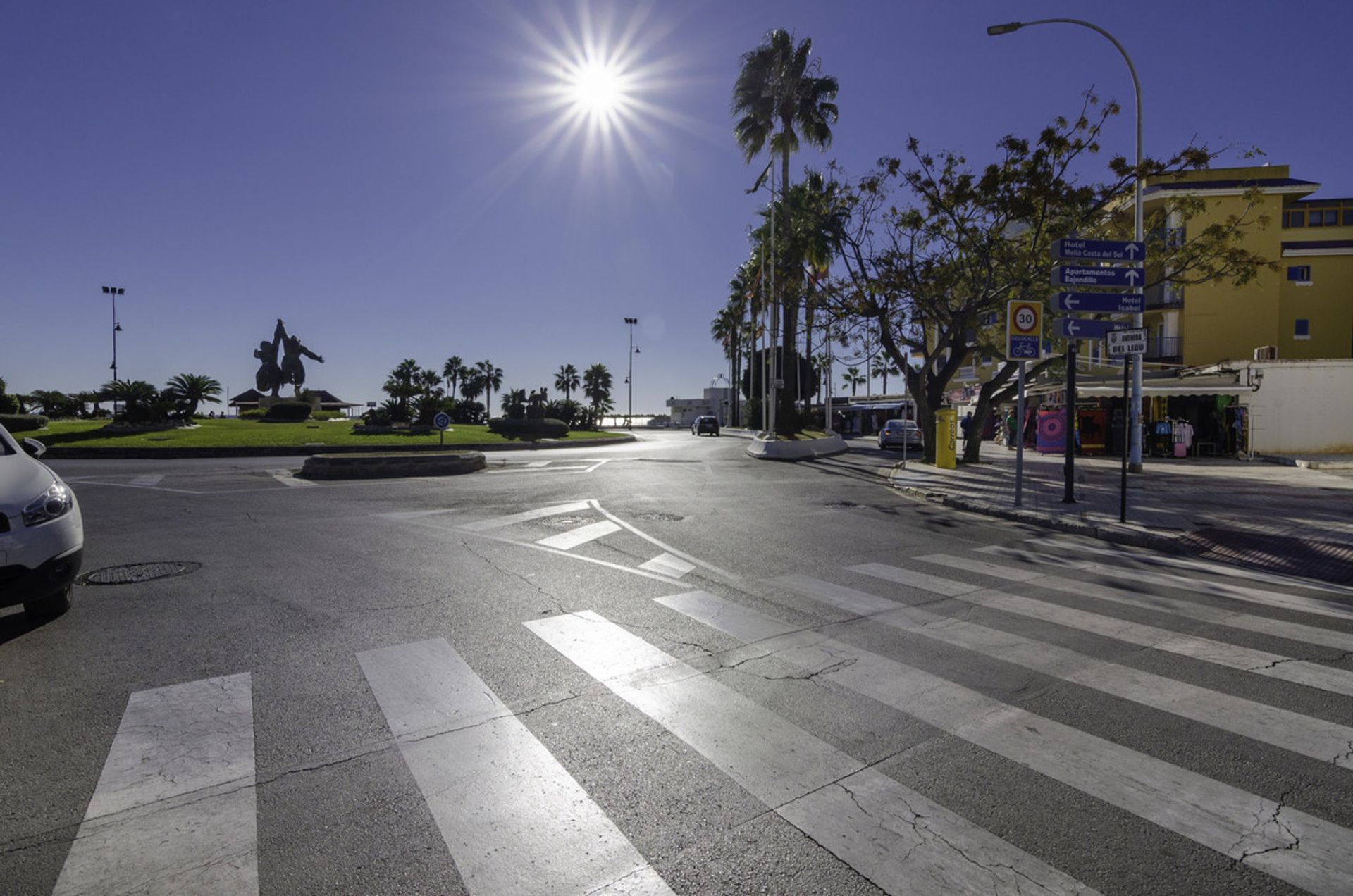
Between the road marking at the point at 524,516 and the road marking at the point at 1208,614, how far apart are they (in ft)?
23.9

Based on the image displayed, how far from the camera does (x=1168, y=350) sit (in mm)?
35281

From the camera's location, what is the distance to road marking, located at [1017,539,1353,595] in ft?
22.9

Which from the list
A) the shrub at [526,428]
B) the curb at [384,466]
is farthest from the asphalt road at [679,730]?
the shrub at [526,428]

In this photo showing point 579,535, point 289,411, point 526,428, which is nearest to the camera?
point 579,535

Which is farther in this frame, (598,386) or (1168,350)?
(598,386)

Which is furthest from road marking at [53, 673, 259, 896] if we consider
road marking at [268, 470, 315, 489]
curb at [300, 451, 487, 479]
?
curb at [300, 451, 487, 479]

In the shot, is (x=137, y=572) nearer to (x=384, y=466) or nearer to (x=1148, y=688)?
(x=1148, y=688)

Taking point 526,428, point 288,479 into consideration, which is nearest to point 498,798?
point 288,479

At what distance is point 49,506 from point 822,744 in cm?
579

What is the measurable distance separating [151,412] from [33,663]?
35.5 meters

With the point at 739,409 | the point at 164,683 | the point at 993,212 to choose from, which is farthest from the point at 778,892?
the point at 739,409

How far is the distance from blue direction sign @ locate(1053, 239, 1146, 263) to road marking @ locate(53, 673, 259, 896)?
1252 centimetres

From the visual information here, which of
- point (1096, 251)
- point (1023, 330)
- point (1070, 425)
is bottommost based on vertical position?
point (1070, 425)

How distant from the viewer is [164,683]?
422 cm
